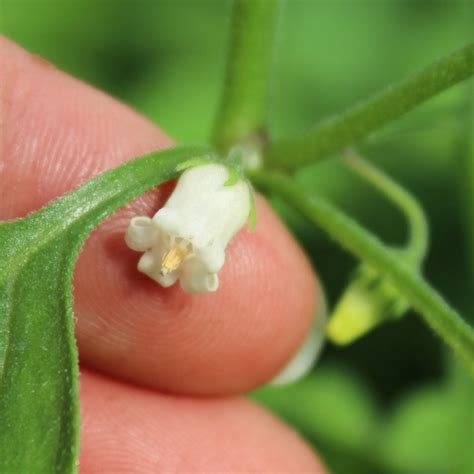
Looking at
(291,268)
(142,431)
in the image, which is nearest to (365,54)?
(291,268)

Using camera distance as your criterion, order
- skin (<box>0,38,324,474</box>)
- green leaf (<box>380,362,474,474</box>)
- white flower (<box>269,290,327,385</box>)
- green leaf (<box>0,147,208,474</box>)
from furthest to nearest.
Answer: green leaf (<box>380,362,474,474</box>) → white flower (<box>269,290,327,385</box>) → skin (<box>0,38,324,474</box>) → green leaf (<box>0,147,208,474</box>)

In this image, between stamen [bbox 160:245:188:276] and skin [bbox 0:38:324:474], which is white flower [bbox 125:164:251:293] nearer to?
stamen [bbox 160:245:188:276]

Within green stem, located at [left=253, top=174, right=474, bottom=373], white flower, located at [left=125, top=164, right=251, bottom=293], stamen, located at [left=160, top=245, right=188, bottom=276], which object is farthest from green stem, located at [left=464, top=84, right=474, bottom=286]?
stamen, located at [left=160, top=245, right=188, bottom=276]

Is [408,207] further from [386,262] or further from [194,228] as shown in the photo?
[194,228]

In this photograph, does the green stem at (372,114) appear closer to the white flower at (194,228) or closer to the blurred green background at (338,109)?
the white flower at (194,228)

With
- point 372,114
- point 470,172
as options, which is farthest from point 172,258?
point 470,172

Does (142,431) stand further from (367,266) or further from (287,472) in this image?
(367,266)
